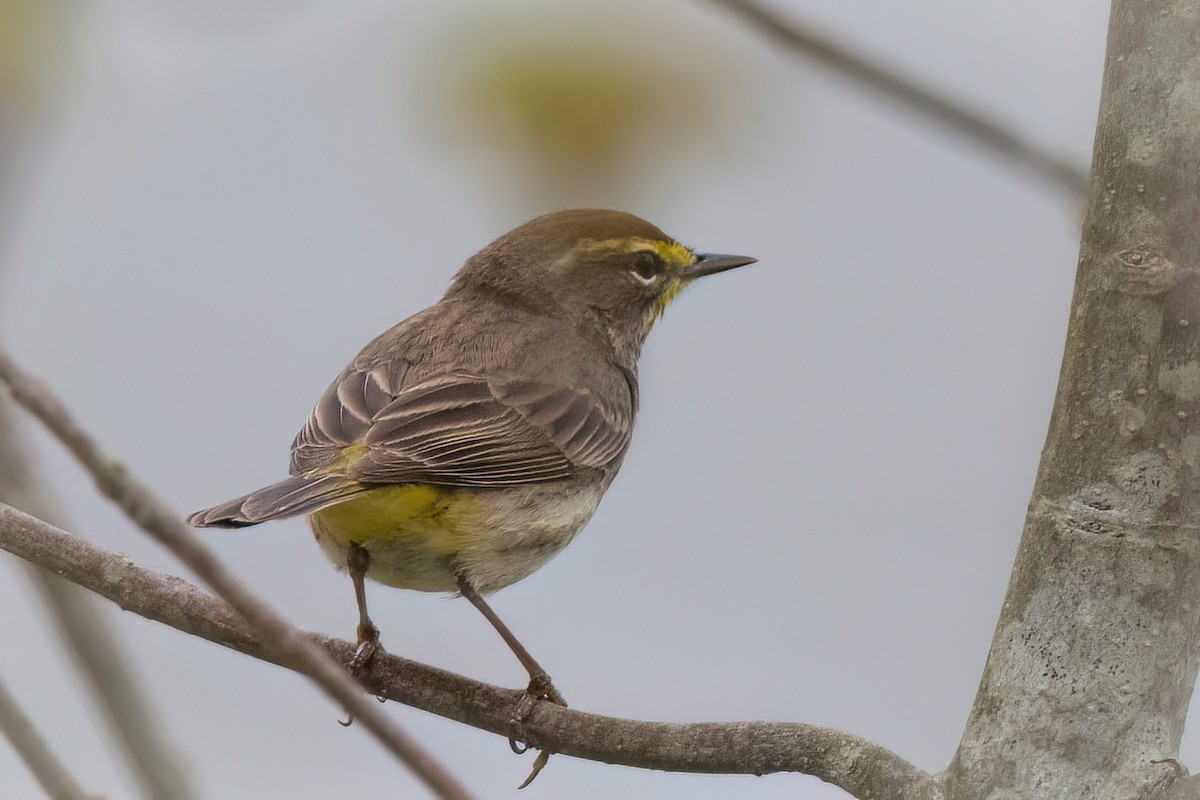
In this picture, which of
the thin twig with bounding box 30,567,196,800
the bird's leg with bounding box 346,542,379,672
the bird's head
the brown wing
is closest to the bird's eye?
the bird's head

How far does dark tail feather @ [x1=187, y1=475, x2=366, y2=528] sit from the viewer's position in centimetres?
391

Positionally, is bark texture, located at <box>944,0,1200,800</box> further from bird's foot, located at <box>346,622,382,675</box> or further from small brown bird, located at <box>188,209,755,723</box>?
bird's foot, located at <box>346,622,382,675</box>

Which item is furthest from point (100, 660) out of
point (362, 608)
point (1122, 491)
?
point (1122, 491)

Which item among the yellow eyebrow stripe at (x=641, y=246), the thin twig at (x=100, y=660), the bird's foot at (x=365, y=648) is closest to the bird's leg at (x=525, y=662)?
the bird's foot at (x=365, y=648)

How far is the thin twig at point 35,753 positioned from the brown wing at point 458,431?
1998 mm

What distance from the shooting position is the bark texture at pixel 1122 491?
2393 mm

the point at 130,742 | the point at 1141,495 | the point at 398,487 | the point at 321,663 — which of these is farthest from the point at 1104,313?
the point at 398,487

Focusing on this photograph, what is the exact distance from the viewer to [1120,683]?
2.50 metres

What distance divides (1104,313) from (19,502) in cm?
301

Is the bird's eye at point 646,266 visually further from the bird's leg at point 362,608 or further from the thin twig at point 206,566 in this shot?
the thin twig at point 206,566

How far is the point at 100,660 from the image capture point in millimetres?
3211

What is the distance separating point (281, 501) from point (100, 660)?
3.11 feet

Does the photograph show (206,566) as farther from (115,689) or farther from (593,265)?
(593,265)

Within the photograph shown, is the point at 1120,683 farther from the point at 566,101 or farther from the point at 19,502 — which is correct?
the point at 19,502
